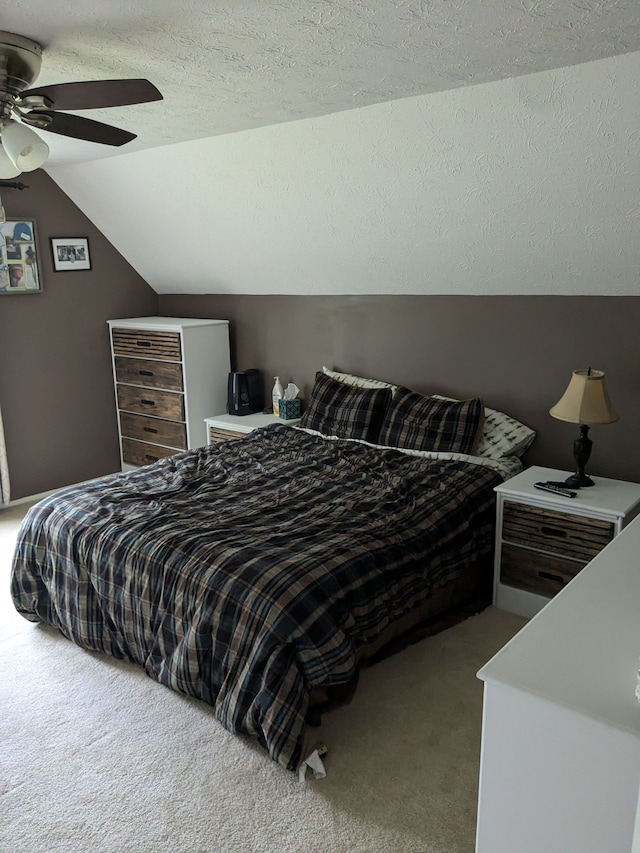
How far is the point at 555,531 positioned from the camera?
118 inches

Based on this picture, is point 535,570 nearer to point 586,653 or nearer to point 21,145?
point 586,653

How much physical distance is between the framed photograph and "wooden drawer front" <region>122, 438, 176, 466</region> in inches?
52.9

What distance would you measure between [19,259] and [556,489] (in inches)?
144

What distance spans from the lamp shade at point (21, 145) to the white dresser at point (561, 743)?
6.28ft

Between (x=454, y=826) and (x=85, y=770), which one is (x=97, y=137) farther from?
(x=454, y=826)

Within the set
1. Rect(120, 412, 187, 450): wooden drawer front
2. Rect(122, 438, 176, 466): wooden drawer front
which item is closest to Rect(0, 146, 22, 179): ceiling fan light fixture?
Rect(120, 412, 187, 450): wooden drawer front

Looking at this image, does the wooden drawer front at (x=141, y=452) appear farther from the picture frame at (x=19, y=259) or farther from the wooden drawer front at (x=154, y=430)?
the picture frame at (x=19, y=259)

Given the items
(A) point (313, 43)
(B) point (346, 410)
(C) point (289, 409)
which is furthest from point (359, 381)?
(A) point (313, 43)

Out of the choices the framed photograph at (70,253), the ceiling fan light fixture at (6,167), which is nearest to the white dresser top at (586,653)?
the ceiling fan light fixture at (6,167)

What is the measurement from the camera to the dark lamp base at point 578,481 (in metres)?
3.10

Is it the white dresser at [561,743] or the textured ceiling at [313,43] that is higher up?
the textured ceiling at [313,43]

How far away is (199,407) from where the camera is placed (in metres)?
4.82

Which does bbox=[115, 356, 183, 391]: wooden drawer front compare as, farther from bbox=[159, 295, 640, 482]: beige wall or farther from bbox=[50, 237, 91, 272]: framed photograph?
bbox=[50, 237, 91, 272]: framed photograph

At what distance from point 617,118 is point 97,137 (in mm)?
1842
